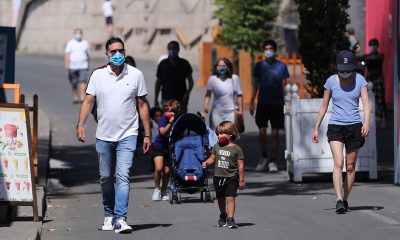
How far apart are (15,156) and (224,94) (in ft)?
19.6

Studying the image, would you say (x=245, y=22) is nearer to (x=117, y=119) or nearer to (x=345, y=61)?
(x=345, y=61)

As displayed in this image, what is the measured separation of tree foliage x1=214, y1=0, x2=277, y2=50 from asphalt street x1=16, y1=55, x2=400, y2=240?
1277 cm

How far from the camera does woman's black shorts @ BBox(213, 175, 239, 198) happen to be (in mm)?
12812

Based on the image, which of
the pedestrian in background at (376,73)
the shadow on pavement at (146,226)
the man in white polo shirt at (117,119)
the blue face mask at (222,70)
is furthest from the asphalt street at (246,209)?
the pedestrian in background at (376,73)

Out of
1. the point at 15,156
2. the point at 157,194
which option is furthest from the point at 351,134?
the point at 15,156

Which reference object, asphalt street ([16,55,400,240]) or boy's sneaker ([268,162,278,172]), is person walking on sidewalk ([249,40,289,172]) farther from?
asphalt street ([16,55,400,240])

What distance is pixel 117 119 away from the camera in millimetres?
12555

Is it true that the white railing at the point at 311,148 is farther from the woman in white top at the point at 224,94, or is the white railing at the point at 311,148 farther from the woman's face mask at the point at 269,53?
the woman's face mask at the point at 269,53

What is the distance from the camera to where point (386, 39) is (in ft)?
93.2

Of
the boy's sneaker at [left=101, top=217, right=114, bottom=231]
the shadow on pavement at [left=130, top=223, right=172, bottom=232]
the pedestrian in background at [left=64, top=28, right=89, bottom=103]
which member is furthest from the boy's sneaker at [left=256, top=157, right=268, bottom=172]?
the pedestrian in background at [left=64, top=28, right=89, bottom=103]

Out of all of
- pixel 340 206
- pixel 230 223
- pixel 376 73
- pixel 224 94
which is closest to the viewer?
pixel 230 223

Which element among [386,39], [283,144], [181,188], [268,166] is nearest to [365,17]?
[386,39]

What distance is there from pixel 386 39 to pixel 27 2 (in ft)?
73.7

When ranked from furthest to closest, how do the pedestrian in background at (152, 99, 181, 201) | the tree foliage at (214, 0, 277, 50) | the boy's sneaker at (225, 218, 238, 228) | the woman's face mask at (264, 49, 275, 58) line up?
1. the tree foliage at (214, 0, 277, 50)
2. the woman's face mask at (264, 49, 275, 58)
3. the pedestrian in background at (152, 99, 181, 201)
4. the boy's sneaker at (225, 218, 238, 228)
